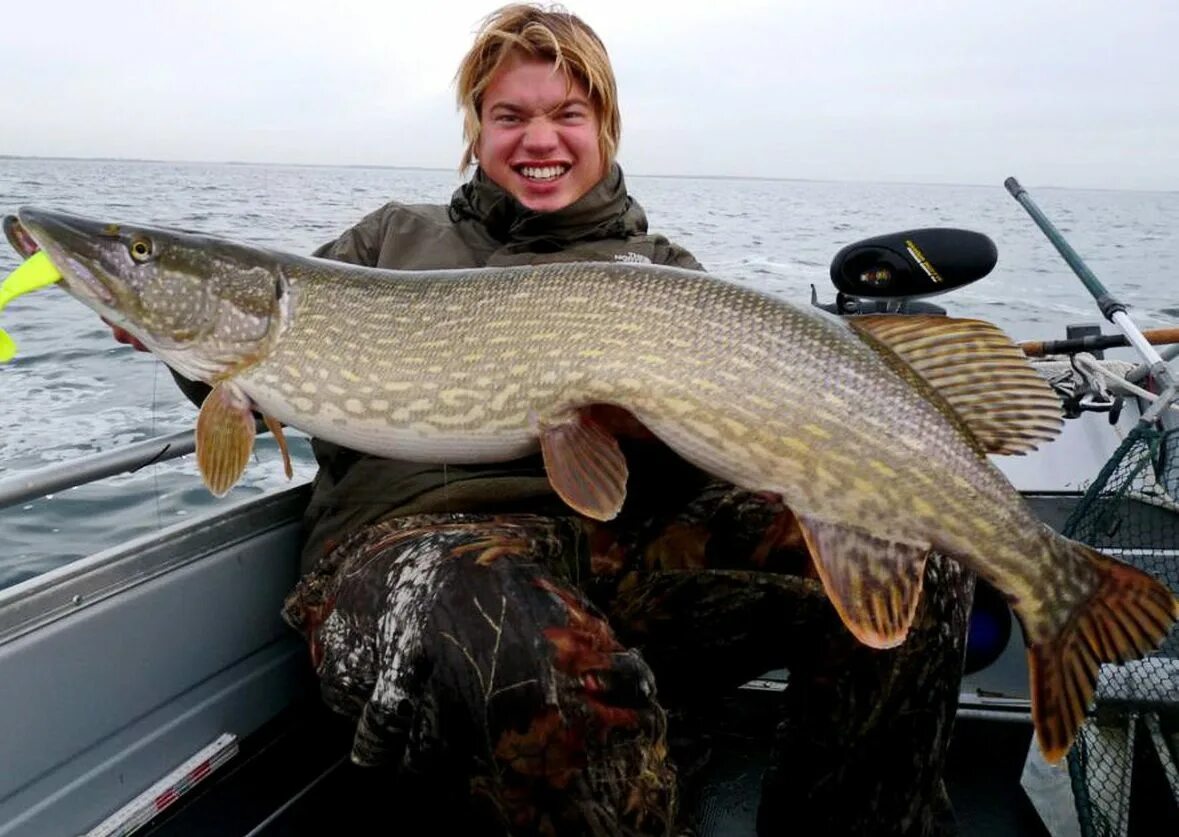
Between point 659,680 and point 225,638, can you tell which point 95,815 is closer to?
point 225,638

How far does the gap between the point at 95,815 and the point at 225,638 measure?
1.35 ft

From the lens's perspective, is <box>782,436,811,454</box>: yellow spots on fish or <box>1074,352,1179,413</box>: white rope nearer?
<box>782,436,811,454</box>: yellow spots on fish

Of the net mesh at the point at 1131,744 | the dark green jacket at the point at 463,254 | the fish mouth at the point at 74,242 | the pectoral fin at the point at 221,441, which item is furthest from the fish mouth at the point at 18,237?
the net mesh at the point at 1131,744

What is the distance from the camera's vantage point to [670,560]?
2.02m

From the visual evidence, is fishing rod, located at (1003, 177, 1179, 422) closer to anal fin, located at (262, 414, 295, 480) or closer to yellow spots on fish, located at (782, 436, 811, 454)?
yellow spots on fish, located at (782, 436, 811, 454)

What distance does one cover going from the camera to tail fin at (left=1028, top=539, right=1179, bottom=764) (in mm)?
1507

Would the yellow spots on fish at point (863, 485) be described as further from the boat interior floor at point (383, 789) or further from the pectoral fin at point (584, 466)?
the boat interior floor at point (383, 789)

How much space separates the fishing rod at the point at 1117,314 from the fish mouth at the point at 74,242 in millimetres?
2159

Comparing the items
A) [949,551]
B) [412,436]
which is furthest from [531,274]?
[949,551]

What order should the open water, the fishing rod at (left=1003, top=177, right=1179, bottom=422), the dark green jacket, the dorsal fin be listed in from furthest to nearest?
the open water < the fishing rod at (left=1003, top=177, right=1179, bottom=422) < the dark green jacket < the dorsal fin

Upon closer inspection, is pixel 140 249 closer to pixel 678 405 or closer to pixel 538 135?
pixel 538 135

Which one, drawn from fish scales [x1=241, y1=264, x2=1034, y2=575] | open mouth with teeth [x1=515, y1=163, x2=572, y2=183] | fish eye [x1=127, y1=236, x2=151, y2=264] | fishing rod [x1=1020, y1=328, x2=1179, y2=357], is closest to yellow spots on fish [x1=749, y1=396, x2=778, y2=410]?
fish scales [x1=241, y1=264, x2=1034, y2=575]

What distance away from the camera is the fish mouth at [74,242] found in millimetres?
1802

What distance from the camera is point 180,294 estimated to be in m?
1.84
